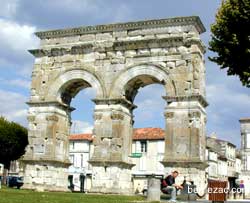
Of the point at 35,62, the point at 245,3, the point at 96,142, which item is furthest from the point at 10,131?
the point at 245,3

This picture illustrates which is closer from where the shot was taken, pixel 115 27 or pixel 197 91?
pixel 197 91

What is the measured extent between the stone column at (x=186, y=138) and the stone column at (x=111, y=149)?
299 centimetres

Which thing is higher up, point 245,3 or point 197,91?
point 245,3

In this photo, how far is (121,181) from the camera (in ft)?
97.9

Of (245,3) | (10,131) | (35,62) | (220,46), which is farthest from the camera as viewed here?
(10,131)

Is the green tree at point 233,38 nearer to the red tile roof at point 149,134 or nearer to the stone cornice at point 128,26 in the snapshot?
the stone cornice at point 128,26

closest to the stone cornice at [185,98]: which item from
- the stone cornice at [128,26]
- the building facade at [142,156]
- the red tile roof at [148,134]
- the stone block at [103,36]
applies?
the stone cornice at [128,26]

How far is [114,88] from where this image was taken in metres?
31.1

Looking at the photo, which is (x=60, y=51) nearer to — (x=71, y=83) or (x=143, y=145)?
(x=71, y=83)

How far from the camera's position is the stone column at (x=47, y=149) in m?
31.6

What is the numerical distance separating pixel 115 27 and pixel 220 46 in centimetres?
1321

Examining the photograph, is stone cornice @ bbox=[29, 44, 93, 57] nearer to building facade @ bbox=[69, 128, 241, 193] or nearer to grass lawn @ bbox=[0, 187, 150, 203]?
grass lawn @ bbox=[0, 187, 150, 203]

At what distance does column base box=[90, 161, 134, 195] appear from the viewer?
96.9 ft

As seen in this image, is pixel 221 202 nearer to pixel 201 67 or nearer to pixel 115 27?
pixel 201 67
